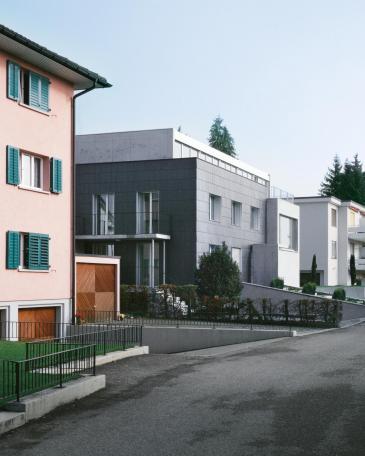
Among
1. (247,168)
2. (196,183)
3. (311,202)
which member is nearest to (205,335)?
(196,183)

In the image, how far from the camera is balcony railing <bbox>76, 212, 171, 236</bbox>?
121 feet

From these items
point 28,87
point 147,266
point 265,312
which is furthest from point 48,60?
point 147,266

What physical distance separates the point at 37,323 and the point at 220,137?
70509mm

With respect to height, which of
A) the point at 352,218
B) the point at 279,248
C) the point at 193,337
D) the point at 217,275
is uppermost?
the point at 352,218

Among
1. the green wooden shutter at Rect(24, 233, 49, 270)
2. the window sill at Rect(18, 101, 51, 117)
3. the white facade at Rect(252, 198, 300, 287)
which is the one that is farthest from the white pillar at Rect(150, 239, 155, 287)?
the window sill at Rect(18, 101, 51, 117)

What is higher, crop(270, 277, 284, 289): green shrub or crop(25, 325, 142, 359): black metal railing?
crop(270, 277, 284, 289): green shrub

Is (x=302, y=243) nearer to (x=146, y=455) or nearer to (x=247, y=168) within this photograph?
(x=247, y=168)

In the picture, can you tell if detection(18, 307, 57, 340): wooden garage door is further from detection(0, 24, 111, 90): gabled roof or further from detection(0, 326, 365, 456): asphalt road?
detection(0, 24, 111, 90): gabled roof

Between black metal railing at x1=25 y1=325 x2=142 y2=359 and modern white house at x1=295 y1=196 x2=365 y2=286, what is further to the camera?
modern white house at x1=295 y1=196 x2=365 y2=286

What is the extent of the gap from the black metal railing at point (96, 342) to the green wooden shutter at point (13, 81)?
25.8 ft

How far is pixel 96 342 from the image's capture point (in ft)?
71.6

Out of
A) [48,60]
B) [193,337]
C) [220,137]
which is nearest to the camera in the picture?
[48,60]

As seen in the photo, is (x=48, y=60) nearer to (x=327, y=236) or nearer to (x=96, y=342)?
(x=96, y=342)

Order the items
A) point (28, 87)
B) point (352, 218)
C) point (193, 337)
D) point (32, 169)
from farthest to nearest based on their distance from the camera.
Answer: point (352, 218) → point (193, 337) → point (32, 169) → point (28, 87)
